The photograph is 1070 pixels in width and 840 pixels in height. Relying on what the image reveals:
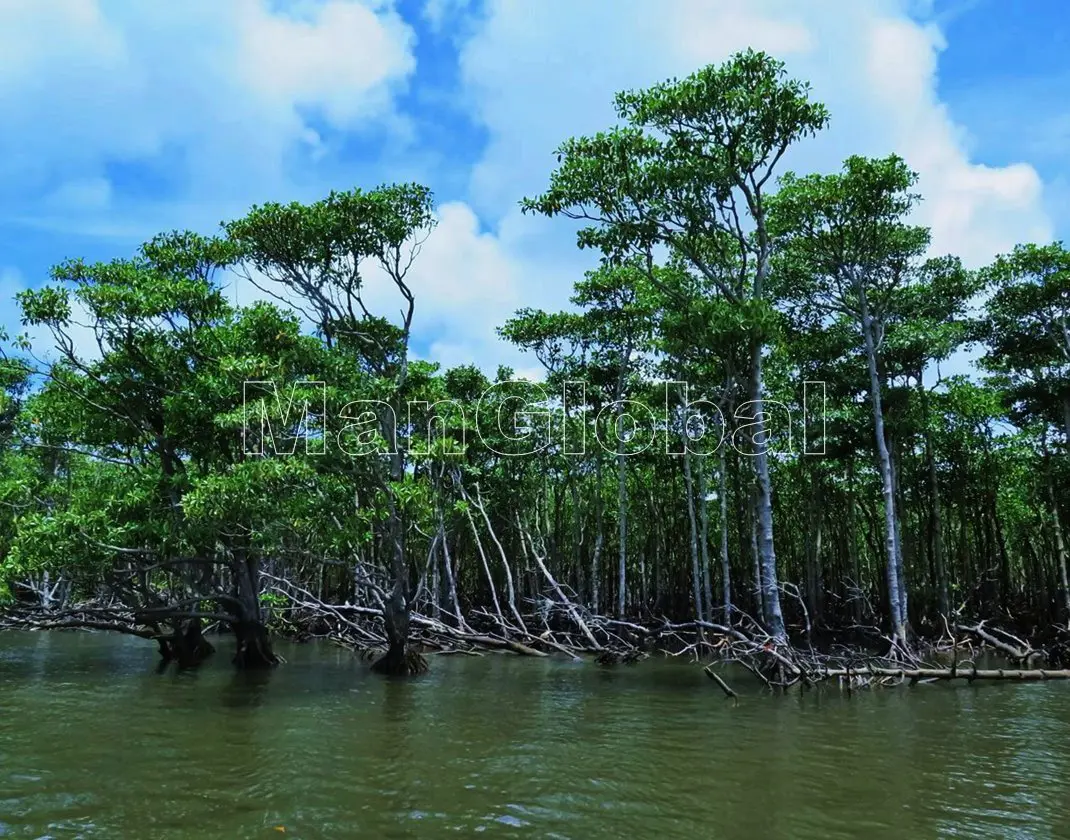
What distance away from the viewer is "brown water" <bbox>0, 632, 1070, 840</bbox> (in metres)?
5.55

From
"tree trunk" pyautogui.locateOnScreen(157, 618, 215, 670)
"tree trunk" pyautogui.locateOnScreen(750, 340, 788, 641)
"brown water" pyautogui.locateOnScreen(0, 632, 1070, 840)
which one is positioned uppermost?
"tree trunk" pyautogui.locateOnScreen(750, 340, 788, 641)

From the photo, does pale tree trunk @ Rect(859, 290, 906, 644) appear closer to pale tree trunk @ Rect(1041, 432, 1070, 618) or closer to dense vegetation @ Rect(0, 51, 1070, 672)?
dense vegetation @ Rect(0, 51, 1070, 672)

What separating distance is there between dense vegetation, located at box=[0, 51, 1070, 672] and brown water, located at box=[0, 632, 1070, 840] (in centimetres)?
267

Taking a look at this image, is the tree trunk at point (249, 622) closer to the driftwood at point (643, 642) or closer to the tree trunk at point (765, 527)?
the driftwood at point (643, 642)

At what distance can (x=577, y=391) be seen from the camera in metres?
22.4

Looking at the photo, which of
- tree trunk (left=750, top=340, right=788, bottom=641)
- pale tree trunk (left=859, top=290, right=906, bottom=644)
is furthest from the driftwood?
pale tree trunk (left=859, top=290, right=906, bottom=644)

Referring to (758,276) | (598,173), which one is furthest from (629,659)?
(598,173)

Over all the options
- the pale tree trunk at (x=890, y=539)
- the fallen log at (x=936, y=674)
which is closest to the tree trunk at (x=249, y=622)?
the fallen log at (x=936, y=674)

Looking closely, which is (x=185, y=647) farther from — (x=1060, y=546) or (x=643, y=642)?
(x=1060, y=546)

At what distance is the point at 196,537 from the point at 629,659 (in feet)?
31.4

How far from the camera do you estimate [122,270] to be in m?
13.0

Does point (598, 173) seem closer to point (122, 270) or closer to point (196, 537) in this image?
point (122, 270)

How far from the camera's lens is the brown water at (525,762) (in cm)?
555

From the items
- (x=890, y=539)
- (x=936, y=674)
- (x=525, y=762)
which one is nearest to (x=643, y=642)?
(x=890, y=539)
